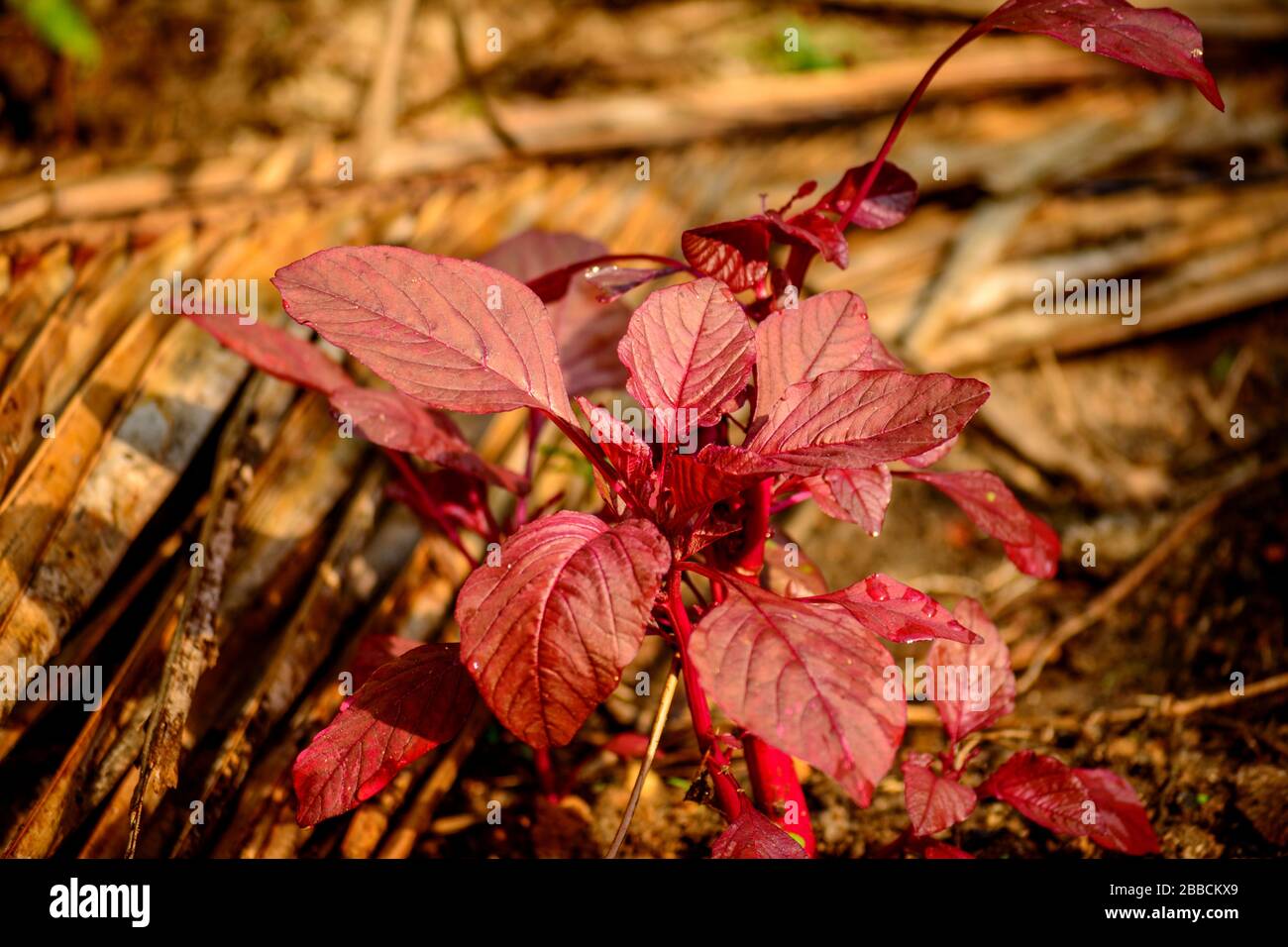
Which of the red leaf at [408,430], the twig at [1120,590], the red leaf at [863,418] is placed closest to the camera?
the red leaf at [863,418]

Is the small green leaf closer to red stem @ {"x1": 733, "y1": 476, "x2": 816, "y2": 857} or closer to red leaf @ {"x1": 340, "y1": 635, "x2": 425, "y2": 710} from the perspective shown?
red leaf @ {"x1": 340, "y1": 635, "x2": 425, "y2": 710}

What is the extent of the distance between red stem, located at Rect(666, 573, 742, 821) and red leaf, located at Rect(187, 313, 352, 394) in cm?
64

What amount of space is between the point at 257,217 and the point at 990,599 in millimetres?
2020

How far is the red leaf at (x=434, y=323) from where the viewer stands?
3.56 feet

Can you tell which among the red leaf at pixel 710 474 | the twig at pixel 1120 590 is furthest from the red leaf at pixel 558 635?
the twig at pixel 1120 590

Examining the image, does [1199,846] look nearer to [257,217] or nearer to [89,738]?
[89,738]

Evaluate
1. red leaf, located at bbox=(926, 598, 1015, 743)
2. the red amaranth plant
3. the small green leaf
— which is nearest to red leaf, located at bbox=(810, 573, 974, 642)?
the red amaranth plant

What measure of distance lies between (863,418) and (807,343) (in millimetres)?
193

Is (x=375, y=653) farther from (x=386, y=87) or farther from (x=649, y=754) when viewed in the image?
(x=386, y=87)

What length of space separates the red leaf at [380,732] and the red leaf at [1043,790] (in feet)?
2.43

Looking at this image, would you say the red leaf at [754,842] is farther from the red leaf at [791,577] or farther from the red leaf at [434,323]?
the red leaf at [434,323]

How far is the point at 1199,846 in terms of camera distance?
152cm

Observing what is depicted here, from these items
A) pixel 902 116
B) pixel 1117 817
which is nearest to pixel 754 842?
pixel 1117 817

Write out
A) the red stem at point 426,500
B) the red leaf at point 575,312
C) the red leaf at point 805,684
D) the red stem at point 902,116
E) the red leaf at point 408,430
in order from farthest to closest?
1. the red leaf at point 575,312
2. the red stem at point 426,500
3. the red leaf at point 408,430
4. the red stem at point 902,116
5. the red leaf at point 805,684
